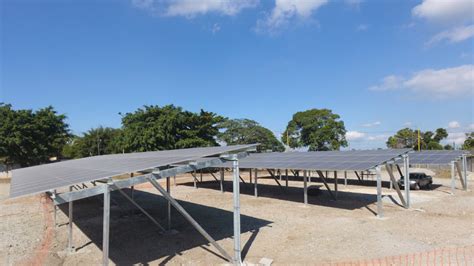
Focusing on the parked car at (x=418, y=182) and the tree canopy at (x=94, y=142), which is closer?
the parked car at (x=418, y=182)

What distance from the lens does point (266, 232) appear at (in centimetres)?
1095

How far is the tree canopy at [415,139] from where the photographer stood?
5256 centimetres

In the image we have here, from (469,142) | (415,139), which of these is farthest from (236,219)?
(415,139)

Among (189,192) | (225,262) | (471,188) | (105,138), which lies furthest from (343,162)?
(105,138)

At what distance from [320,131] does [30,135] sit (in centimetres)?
3711

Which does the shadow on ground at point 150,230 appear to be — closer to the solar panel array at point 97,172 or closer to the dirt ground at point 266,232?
the dirt ground at point 266,232

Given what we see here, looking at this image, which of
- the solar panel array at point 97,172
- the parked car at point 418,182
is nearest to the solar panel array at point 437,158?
the parked car at point 418,182

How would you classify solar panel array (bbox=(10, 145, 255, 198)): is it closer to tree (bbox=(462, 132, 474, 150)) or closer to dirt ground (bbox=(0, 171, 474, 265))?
dirt ground (bbox=(0, 171, 474, 265))

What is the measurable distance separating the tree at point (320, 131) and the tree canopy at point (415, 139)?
49.6ft

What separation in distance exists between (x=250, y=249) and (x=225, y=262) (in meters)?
1.19

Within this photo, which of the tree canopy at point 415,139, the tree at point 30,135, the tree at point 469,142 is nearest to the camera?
the tree at point 30,135

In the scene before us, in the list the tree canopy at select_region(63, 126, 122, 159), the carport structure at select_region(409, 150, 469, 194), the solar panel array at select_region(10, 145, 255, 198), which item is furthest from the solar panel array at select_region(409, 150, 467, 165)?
the tree canopy at select_region(63, 126, 122, 159)

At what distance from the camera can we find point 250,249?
9086 millimetres

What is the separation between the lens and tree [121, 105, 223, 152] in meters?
34.9
